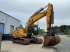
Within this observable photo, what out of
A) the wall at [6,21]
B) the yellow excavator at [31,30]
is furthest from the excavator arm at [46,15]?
the wall at [6,21]

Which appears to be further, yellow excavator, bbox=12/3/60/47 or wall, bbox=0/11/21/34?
wall, bbox=0/11/21/34

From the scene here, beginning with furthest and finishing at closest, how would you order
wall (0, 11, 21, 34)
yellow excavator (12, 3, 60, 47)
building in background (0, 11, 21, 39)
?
wall (0, 11, 21, 34) → building in background (0, 11, 21, 39) → yellow excavator (12, 3, 60, 47)

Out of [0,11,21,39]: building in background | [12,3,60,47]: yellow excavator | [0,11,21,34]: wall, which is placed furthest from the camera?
[0,11,21,34]: wall

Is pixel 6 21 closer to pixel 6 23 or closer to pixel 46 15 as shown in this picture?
pixel 6 23

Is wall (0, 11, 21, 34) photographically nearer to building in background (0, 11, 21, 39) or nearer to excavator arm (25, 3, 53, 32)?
building in background (0, 11, 21, 39)

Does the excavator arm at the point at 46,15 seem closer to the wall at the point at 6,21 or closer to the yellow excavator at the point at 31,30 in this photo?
the yellow excavator at the point at 31,30

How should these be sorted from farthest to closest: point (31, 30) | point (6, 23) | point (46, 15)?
1. point (6, 23)
2. point (31, 30)
3. point (46, 15)

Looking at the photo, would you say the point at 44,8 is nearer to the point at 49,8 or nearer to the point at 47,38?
the point at 49,8

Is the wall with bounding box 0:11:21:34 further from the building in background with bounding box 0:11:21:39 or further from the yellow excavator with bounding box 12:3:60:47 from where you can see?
the yellow excavator with bounding box 12:3:60:47

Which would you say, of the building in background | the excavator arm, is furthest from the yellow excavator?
the building in background

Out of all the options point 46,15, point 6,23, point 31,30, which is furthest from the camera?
point 6,23

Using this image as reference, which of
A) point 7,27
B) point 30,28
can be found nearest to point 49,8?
point 30,28

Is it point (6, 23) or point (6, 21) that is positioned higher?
point (6, 21)

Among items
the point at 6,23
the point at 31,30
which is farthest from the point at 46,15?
the point at 6,23
